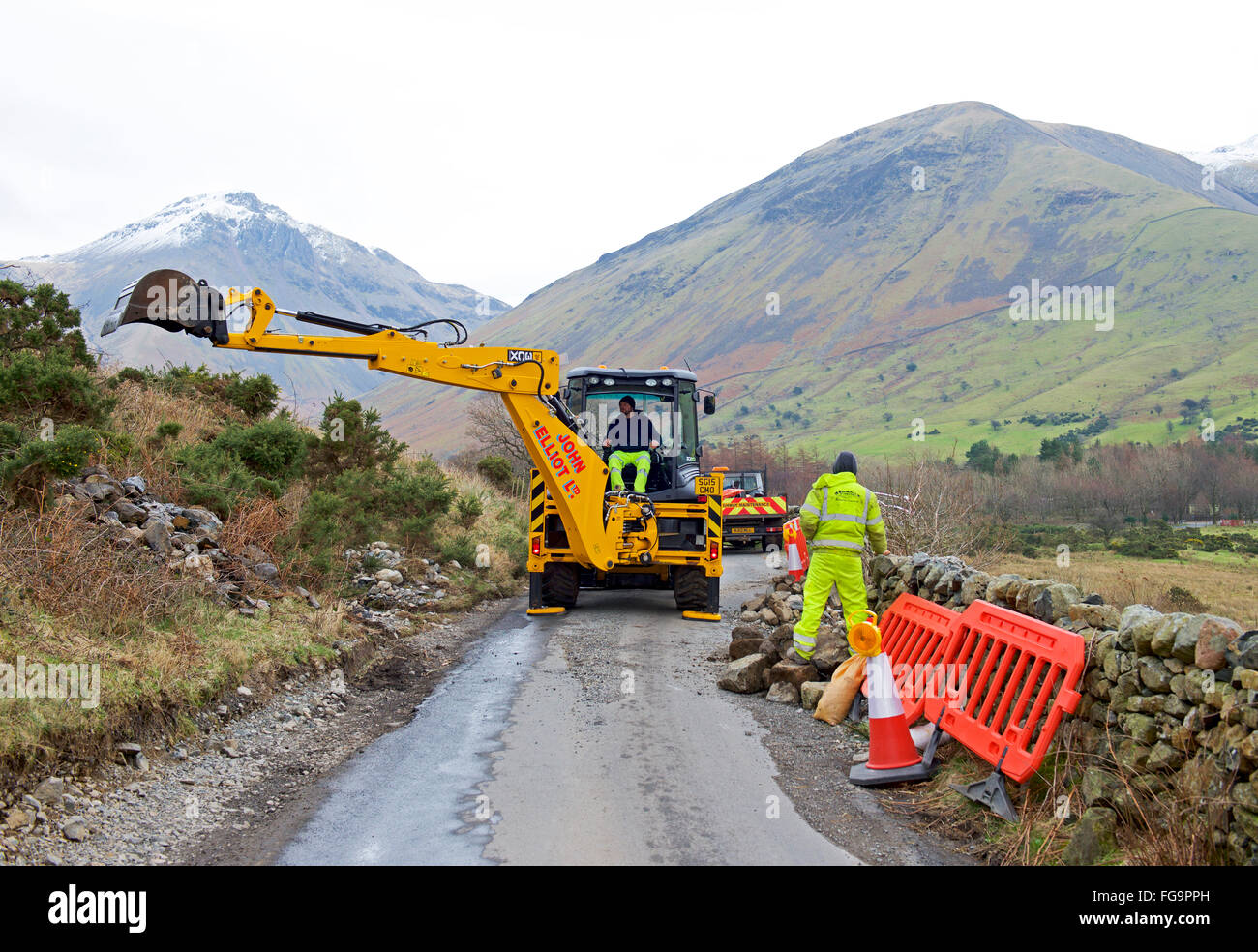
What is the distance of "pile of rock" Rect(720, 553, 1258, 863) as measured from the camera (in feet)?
13.5

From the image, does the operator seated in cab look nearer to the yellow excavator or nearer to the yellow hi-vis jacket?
the yellow excavator

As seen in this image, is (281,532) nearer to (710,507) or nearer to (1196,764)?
(710,507)

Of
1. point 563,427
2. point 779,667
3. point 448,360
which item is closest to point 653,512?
point 563,427

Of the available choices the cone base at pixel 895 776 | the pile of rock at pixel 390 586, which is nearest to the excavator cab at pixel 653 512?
the pile of rock at pixel 390 586

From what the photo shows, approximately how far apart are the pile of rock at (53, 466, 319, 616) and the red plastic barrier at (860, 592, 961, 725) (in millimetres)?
5781

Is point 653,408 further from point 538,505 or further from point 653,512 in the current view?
point 538,505

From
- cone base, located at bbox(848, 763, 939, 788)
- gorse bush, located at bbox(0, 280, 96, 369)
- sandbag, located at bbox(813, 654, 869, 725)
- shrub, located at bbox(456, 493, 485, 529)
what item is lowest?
cone base, located at bbox(848, 763, 939, 788)

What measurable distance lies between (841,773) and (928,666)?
1105 mm

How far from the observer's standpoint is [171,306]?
7.96m

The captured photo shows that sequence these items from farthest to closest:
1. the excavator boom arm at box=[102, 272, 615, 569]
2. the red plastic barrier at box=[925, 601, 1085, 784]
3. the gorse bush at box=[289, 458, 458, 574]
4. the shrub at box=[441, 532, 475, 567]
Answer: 1. the shrub at box=[441, 532, 475, 567]
2. the gorse bush at box=[289, 458, 458, 574]
3. the excavator boom arm at box=[102, 272, 615, 569]
4. the red plastic barrier at box=[925, 601, 1085, 784]

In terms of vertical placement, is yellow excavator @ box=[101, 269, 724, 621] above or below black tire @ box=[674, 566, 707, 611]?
above

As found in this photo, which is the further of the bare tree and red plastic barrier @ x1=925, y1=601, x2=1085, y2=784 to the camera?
the bare tree

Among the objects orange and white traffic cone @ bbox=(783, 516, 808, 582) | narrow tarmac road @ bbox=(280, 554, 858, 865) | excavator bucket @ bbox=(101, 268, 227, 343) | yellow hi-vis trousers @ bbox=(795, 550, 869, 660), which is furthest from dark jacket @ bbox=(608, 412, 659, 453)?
excavator bucket @ bbox=(101, 268, 227, 343)

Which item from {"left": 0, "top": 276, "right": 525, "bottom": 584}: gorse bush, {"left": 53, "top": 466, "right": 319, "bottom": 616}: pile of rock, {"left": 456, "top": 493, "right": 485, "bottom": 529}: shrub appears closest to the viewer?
{"left": 53, "top": 466, "right": 319, "bottom": 616}: pile of rock
